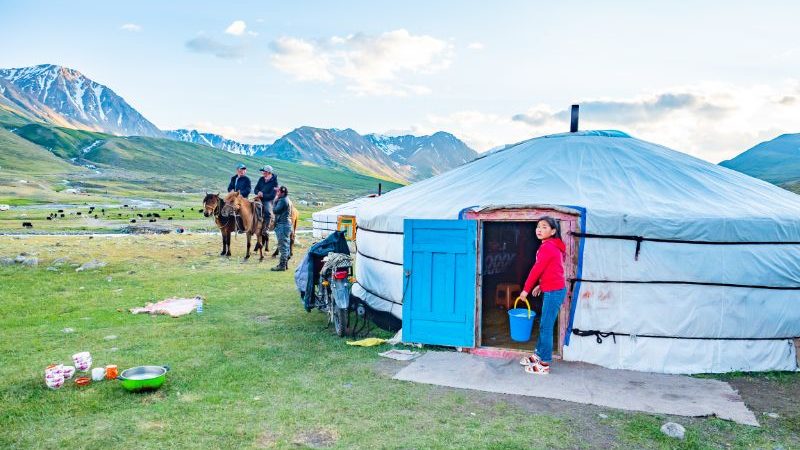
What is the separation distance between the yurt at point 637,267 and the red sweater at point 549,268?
0.50m

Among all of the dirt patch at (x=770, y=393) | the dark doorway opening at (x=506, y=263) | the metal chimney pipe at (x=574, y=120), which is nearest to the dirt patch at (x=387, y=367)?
the dirt patch at (x=770, y=393)

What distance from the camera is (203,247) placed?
1485cm

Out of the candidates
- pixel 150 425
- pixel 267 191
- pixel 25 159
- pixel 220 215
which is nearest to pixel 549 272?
pixel 150 425

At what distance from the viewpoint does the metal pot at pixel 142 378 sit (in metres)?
4.10

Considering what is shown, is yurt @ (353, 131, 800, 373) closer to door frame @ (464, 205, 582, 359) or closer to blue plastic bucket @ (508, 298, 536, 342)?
door frame @ (464, 205, 582, 359)

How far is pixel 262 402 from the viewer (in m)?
4.02

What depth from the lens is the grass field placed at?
3.44m

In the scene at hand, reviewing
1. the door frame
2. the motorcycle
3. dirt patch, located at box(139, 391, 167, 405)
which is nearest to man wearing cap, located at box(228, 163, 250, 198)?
the motorcycle

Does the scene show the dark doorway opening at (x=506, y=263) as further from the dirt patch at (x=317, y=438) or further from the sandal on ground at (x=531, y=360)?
the dirt patch at (x=317, y=438)

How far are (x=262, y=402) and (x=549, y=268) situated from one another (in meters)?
2.66

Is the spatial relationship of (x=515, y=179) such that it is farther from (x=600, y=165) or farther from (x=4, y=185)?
(x=4, y=185)

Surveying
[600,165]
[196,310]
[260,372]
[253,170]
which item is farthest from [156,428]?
[253,170]

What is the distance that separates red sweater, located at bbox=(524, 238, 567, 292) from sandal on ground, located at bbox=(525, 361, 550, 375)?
0.74 meters

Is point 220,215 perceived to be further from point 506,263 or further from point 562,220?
point 562,220
